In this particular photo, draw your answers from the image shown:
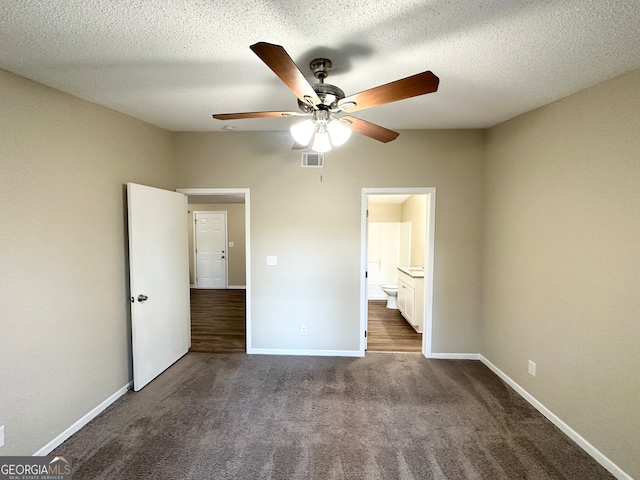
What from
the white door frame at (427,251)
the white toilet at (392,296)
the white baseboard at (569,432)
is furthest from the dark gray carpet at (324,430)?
the white toilet at (392,296)

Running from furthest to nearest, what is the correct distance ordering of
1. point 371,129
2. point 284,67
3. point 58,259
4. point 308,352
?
point 308,352
point 58,259
point 371,129
point 284,67

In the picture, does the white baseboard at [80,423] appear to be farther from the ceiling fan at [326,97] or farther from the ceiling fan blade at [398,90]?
the ceiling fan blade at [398,90]

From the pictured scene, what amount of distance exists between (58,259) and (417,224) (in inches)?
192

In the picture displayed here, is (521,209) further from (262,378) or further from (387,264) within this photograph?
(387,264)

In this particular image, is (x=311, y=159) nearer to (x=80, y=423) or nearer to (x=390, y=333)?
(x=390, y=333)

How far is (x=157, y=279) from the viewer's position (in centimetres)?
295

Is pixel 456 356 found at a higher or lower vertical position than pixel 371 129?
lower

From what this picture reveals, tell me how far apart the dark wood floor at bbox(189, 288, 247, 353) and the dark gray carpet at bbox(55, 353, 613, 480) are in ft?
2.14

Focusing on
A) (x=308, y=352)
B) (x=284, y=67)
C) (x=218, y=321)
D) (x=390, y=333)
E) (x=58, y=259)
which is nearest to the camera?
(x=284, y=67)

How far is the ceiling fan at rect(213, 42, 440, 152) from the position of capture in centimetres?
119

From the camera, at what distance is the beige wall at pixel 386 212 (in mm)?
6031

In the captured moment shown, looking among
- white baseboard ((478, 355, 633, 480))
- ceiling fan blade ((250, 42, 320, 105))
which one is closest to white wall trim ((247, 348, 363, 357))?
white baseboard ((478, 355, 633, 480))

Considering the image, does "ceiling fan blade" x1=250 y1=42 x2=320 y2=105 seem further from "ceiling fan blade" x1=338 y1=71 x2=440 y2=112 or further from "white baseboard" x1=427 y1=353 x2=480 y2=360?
"white baseboard" x1=427 y1=353 x2=480 y2=360

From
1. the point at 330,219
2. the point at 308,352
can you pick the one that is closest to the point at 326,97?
the point at 330,219
